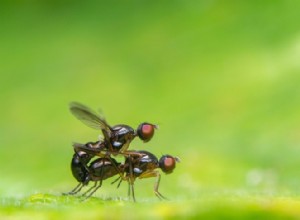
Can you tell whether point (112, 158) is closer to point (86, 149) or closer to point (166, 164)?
point (86, 149)

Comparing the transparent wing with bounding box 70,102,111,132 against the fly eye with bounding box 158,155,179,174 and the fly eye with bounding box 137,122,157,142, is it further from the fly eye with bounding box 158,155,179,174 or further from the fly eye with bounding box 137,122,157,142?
the fly eye with bounding box 158,155,179,174

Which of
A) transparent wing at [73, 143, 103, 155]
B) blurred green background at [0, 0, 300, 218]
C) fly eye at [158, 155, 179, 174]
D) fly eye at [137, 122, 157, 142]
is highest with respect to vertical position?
blurred green background at [0, 0, 300, 218]

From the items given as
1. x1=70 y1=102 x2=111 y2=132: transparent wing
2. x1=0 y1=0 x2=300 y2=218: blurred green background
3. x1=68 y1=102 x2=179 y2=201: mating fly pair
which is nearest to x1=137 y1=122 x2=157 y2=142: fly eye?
x1=68 y1=102 x2=179 y2=201: mating fly pair

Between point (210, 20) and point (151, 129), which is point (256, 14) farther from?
point (151, 129)

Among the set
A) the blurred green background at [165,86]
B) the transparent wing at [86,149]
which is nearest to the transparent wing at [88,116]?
the transparent wing at [86,149]

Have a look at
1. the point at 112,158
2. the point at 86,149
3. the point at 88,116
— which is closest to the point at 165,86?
the point at 112,158

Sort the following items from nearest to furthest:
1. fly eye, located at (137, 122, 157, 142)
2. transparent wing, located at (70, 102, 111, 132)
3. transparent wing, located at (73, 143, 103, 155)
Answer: transparent wing, located at (70, 102, 111, 132) → transparent wing, located at (73, 143, 103, 155) → fly eye, located at (137, 122, 157, 142)

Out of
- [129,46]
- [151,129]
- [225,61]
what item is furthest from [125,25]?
→ [151,129]
